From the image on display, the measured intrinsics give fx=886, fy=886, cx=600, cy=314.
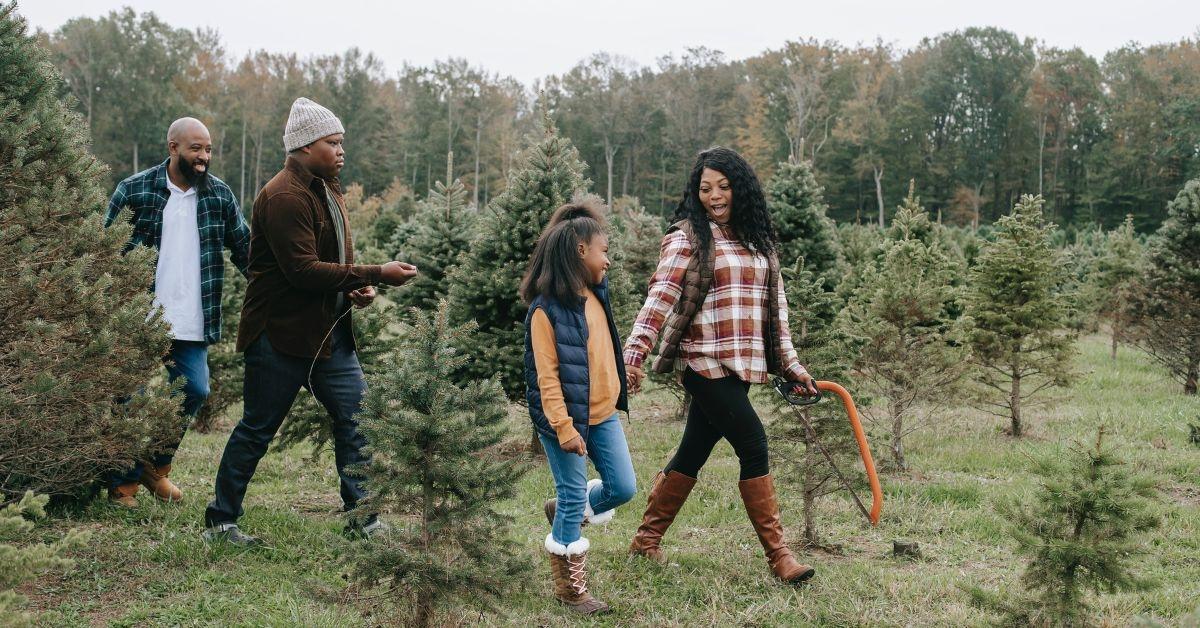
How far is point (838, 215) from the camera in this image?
185 feet

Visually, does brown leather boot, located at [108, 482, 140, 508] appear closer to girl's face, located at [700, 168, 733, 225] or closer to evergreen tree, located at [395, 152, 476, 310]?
girl's face, located at [700, 168, 733, 225]

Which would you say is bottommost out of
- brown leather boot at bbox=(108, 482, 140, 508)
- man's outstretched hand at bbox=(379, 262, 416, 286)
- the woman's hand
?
brown leather boot at bbox=(108, 482, 140, 508)

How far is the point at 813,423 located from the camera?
4.92 m

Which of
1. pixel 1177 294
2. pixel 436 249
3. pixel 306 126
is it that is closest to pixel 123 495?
pixel 306 126

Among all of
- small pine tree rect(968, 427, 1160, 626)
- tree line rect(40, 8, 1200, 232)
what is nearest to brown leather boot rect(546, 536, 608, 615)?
small pine tree rect(968, 427, 1160, 626)

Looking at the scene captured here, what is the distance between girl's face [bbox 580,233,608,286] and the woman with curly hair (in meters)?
0.48

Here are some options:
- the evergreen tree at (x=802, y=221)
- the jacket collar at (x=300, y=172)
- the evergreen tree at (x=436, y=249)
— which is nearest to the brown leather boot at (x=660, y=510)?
the jacket collar at (x=300, y=172)

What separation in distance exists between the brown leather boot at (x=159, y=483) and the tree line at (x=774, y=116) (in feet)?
142

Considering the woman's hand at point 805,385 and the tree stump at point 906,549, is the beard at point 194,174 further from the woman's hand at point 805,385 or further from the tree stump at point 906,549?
the tree stump at point 906,549

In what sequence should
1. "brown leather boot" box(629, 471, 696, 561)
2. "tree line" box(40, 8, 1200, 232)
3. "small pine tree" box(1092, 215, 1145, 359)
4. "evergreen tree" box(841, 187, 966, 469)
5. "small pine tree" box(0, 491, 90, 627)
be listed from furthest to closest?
"tree line" box(40, 8, 1200, 232)
"small pine tree" box(1092, 215, 1145, 359)
"evergreen tree" box(841, 187, 966, 469)
"brown leather boot" box(629, 471, 696, 561)
"small pine tree" box(0, 491, 90, 627)

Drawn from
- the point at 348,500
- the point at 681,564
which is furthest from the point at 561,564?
the point at 348,500

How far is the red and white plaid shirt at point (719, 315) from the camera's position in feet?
13.9

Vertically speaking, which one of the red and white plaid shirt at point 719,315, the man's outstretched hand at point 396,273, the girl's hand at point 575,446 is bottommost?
the girl's hand at point 575,446

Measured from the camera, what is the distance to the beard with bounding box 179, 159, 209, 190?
472 centimetres
